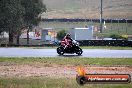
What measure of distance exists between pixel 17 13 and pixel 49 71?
38.5 m

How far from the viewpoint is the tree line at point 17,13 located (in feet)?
173

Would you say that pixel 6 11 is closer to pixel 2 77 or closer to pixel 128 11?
pixel 2 77

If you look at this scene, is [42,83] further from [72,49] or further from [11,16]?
[11,16]

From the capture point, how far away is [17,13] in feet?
182

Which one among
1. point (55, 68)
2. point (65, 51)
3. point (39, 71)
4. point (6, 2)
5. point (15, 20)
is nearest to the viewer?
point (39, 71)

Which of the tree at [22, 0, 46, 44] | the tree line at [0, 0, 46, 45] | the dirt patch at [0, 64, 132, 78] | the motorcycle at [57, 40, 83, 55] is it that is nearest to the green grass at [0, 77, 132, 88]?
the dirt patch at [0, 64, 132, 78]

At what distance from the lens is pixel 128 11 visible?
191 metres

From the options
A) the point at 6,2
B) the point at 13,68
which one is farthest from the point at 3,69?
the point at 6,2

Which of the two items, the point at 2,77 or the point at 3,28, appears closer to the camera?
the point at 2,77

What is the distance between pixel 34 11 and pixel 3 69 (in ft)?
151

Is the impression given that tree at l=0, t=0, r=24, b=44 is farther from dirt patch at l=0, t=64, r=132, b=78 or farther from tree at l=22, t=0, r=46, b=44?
dirt patch at l=0, t=64, r=132, b=78

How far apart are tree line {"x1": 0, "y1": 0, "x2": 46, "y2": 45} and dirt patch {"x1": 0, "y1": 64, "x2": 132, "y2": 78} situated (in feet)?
93.8

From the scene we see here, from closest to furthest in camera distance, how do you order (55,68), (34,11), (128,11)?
(55,68) → (34,11) → (128,11)

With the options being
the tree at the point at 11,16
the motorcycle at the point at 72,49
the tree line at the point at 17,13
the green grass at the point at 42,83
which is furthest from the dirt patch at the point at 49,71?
the tree at the point at 11,16
